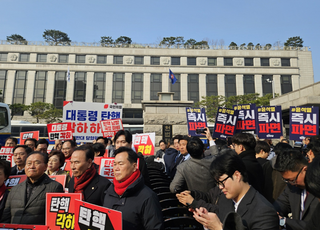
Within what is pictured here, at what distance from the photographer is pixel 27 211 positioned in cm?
263

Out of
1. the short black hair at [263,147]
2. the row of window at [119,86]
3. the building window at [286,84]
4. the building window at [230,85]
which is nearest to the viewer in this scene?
the short black hair at [263,147]

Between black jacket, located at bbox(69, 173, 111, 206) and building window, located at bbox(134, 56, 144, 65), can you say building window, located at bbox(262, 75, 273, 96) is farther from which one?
black jacket, located at bbox(69, 173, 111, 206)

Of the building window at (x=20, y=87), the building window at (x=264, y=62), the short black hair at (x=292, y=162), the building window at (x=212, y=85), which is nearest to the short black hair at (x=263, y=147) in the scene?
the short black hair at (x=292, y=162)

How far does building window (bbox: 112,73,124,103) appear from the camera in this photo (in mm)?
41231

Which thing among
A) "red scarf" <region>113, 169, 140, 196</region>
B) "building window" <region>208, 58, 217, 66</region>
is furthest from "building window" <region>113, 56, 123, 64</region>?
"red scarf" <region>113, 169, 140, 196</region>

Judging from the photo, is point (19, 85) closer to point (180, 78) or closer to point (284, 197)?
point (180, 78)

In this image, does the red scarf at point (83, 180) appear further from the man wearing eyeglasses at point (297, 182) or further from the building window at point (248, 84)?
the building window at point (248, 84)

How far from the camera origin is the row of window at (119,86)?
40312 millimetres

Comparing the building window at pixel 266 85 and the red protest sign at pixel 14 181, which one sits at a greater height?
the building window at pixel 266 85

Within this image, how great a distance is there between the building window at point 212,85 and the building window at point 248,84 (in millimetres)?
5639

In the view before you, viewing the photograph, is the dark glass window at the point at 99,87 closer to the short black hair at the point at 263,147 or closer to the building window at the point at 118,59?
the building window at the point at 118,59

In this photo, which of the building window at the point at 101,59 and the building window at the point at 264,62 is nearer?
the building window at the point at 101,59

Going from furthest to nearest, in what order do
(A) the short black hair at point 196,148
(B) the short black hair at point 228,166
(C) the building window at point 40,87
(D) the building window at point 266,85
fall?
(D) the building window at point 266,85
(C) the building window at point 40,87
(A) the short black hair at point 196,148
(B) the short black hair at point 228,166

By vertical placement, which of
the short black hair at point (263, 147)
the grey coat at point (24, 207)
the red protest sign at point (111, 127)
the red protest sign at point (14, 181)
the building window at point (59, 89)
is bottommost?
the grey coat at point (24, 207)
